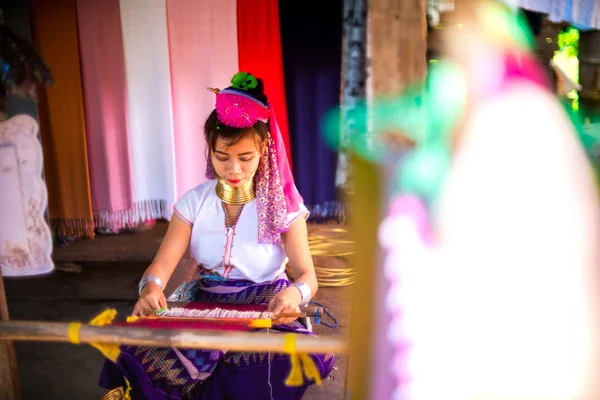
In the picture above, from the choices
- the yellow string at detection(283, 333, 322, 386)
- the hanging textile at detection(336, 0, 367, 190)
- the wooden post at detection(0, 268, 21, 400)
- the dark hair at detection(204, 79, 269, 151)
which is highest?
the hanging textile at detection(336, 0, 367, 190)

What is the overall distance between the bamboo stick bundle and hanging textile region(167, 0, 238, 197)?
2.08m

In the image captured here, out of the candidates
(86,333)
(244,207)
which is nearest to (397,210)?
(86,333)

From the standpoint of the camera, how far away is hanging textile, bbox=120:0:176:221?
12.9ft

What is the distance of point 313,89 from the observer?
13.4 feet

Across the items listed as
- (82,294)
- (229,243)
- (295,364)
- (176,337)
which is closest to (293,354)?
(295,364)

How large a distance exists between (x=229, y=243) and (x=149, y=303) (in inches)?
17.5

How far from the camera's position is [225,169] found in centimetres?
248

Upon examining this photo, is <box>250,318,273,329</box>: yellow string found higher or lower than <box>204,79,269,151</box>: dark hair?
lower

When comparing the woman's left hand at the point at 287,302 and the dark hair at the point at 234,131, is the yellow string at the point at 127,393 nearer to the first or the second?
the woman's left hand at the point at 287,302

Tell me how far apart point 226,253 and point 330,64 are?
190 centimetres

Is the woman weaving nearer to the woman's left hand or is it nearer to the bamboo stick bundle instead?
the woman's left hand

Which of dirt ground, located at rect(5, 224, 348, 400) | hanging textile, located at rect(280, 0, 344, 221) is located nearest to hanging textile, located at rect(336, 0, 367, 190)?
dirt ground, located at rect(5, 224, 348, 400)

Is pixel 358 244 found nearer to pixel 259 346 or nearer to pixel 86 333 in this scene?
pixel 259 346

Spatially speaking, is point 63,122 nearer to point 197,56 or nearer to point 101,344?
point 197,56
